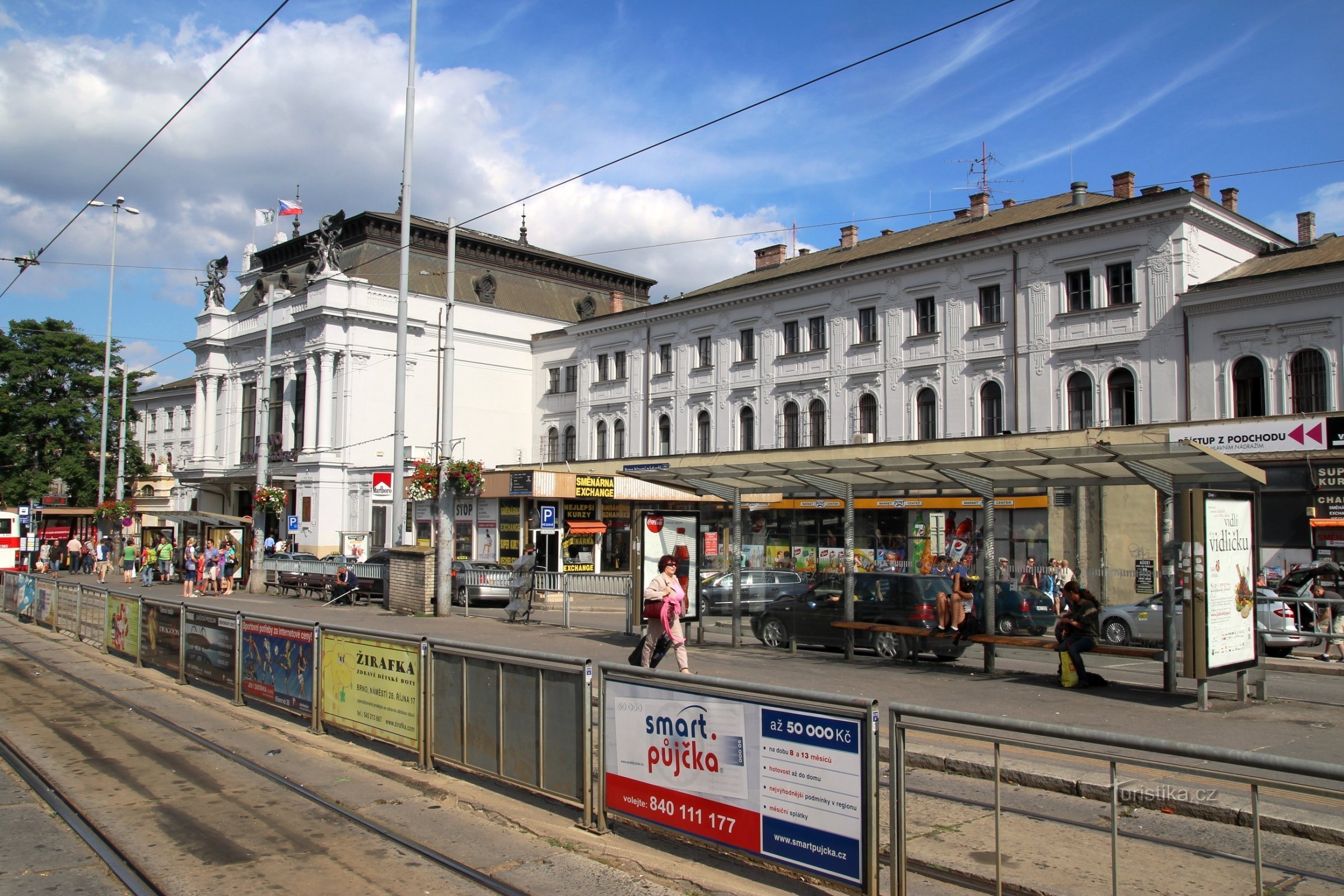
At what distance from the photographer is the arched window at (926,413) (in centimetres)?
3662

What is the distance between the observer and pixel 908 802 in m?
7.19

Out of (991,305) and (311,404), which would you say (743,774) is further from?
(311,404)

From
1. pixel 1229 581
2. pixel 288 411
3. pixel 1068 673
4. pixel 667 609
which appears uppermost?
pixel 288 411

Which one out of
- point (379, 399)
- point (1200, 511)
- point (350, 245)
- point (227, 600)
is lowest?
point (227, 600)

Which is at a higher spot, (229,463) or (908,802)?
(229,463)

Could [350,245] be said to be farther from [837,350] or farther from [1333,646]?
[1333,646]

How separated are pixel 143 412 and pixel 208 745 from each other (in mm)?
78588

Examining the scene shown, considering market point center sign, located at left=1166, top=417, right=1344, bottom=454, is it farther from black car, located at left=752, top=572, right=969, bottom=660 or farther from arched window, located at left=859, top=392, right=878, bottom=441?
black car, located at left=752, top=572, right=969, bottom=660

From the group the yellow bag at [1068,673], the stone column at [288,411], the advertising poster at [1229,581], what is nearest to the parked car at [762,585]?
the yellow bag at [1068,673]

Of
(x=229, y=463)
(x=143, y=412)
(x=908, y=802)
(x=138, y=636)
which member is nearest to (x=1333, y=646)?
(x=908, y=802)

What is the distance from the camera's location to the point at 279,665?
37.0ft

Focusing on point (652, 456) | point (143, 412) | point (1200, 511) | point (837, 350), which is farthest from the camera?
point (143, 412)

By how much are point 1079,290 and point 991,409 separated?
16.3ft

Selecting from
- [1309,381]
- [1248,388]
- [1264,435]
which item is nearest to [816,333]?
[1248,388]
